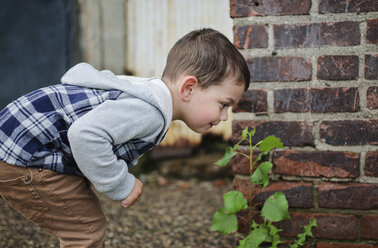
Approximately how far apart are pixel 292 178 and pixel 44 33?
2.18m

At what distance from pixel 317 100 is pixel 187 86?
49 centimetres

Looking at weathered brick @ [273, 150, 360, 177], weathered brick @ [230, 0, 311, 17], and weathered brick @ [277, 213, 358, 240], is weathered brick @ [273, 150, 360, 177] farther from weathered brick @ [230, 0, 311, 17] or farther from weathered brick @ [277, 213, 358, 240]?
weathered brick @ [230, 0, 311, 17]

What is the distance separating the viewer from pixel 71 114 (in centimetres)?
140

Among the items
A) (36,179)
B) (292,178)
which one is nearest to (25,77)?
(36,179)

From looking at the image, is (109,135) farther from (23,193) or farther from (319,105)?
(319,105)

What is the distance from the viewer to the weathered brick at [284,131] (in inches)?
64.3

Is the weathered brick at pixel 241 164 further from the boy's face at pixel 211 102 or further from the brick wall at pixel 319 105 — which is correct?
the boy's face at pixel 211 102

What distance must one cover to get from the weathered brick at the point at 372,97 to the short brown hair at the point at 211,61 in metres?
0.45

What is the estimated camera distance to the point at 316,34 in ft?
5.24

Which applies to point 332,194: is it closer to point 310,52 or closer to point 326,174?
point 326,174

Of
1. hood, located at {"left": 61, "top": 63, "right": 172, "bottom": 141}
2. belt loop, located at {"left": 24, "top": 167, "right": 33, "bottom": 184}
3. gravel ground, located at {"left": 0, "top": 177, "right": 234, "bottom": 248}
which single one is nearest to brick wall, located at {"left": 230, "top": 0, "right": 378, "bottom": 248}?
hood, located at {"left": 61, "top": 63, "right": 172, "bottom": 141}

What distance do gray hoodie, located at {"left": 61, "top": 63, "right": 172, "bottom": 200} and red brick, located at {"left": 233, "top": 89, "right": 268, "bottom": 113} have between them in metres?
0.34

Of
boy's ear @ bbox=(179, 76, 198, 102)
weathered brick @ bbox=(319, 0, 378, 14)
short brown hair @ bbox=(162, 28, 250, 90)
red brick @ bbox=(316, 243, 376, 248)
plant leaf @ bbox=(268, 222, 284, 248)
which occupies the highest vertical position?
weathered brick @ bbox=(319, 0, 378, 14)

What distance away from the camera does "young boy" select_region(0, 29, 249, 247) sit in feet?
4.43
